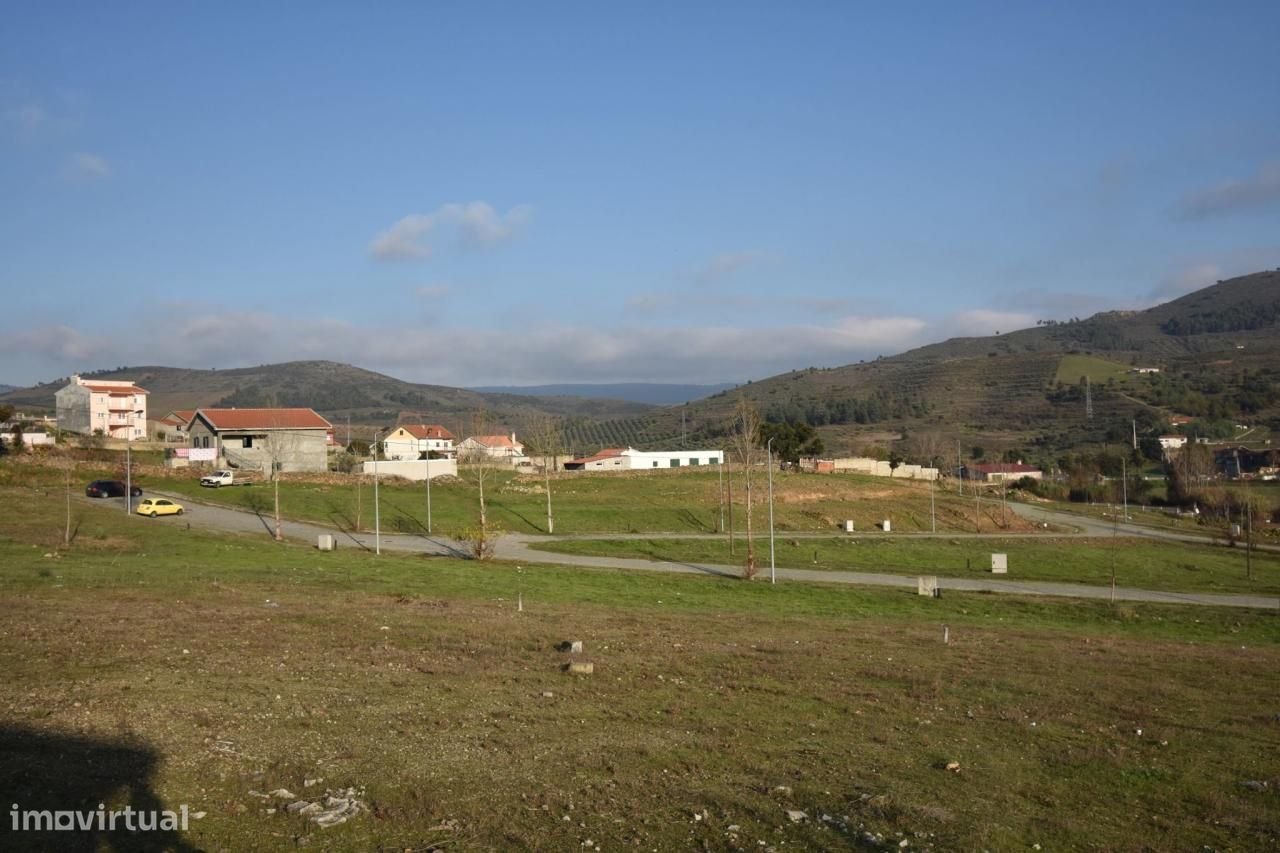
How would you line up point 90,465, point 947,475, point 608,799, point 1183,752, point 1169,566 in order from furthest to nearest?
1. point 947,475
2. point 90,465
3. point 1169,566
4. point 1183,752
5. point 608,799

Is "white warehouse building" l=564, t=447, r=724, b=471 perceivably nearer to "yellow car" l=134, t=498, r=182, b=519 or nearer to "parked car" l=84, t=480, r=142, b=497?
"parked car" l=84, t=480, r=142, b=497

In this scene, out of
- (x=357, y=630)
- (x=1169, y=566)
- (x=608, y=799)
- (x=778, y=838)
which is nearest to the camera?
(x=778, y=838)

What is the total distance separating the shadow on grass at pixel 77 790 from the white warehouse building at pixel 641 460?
93.8m

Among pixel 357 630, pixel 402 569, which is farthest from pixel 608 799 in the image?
pixel 402 569

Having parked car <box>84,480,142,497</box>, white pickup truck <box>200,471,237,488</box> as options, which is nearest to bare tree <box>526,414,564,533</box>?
white pickup truck <box>200,471,237,488</box>

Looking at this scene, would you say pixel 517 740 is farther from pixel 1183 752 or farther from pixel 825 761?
pixel 1183 752

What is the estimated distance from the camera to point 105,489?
188 feet

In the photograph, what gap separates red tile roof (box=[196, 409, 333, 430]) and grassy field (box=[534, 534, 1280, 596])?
124 ft

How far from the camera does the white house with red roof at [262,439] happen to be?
78.6 metres

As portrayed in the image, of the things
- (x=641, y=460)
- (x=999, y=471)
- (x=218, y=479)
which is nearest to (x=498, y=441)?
(x=641, y=460)

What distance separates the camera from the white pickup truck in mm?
64688

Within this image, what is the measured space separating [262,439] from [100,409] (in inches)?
1923

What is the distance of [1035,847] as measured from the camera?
30.1 ft

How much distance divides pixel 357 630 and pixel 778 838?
1349 centimetres
